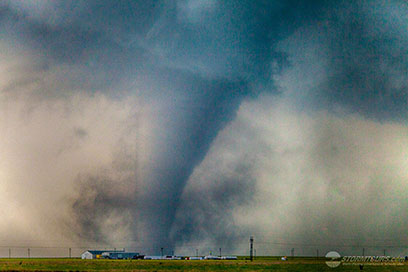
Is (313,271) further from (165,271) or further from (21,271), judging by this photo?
(21,271)

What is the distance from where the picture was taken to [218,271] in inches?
4690

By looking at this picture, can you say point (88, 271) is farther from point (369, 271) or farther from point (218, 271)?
point (369, 271)

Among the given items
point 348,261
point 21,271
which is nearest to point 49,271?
point 21,271

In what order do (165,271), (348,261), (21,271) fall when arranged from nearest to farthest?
1. (21,271)
2. (165,271)
3. (348,261)

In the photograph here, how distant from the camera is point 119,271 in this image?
120812mm

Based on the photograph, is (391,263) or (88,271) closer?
(88,271)

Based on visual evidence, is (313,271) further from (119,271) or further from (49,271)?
(49,271)

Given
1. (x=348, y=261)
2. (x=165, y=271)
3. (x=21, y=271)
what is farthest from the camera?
(x=348, y=261)

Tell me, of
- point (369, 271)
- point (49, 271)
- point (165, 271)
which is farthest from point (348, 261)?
point (49, 271)

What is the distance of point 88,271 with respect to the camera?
115375 millimetres

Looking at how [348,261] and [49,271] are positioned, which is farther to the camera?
[348,261]

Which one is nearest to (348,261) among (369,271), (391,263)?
(391,263)

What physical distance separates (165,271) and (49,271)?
2892 centimetres

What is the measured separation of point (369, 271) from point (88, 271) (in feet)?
230
